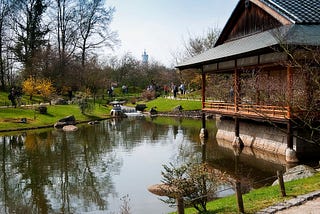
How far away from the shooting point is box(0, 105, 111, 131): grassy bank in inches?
1284

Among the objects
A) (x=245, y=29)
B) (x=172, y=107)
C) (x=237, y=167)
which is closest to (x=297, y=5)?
(x=245, y=29)

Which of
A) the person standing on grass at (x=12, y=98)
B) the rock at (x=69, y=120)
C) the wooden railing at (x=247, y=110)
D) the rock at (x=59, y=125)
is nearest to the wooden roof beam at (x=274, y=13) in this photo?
the wooden railing at (x=247, y=110)

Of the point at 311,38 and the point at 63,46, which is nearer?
the point at 311,38

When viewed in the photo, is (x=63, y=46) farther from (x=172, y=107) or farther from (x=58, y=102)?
(x=172, y=107)

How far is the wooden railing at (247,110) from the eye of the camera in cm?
1771

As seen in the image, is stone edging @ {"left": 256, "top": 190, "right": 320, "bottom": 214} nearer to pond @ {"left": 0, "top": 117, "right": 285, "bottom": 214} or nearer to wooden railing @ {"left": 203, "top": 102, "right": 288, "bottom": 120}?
pond @ {"left": 0, "top": 117, "right": 285, "bottom": 214}

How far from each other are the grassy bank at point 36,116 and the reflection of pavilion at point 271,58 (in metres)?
15.1

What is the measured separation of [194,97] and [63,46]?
18954 mm

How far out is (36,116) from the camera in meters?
35.4

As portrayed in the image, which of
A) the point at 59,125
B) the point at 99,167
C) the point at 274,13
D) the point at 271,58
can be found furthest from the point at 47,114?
the point at 271,58

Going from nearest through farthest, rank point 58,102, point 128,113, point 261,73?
1. point 261,73
2. point 58,102
3. point 128,113

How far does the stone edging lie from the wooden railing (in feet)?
22.5

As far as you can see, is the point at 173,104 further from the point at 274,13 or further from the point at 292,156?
the point at 292,156

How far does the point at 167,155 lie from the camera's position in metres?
20.7
